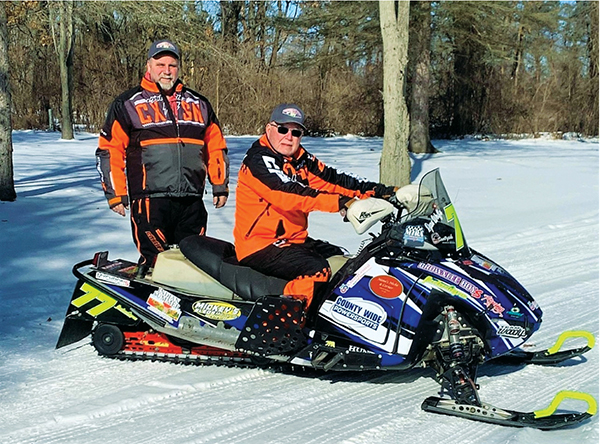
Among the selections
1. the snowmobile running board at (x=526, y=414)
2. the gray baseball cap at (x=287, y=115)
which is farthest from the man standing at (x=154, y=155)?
the snowmobile running board at (x=526, y=414)

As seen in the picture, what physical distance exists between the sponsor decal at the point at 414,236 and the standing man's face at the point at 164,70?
203 cm

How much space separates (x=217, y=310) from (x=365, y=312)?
2.96 feet

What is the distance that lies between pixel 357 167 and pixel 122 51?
12.1 metres

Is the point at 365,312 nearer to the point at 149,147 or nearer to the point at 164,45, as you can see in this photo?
the point at 149,147

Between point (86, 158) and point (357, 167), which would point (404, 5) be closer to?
point (357, 167)

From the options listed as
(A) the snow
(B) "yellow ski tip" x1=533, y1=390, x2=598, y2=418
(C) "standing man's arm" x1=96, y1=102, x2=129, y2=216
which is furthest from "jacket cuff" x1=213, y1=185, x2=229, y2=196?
(B) "yellow ski tip" x1=533, y1=390, x2=598, y2=418

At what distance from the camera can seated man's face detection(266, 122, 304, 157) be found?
12.9ft

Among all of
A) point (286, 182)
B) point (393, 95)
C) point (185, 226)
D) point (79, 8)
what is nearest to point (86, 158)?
point (79, 8)

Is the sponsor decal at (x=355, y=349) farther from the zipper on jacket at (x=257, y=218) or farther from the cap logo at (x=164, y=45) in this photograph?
the cap logo at (x=164, y=45)

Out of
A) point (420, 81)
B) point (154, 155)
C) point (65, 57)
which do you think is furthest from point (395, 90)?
point (65, 57)

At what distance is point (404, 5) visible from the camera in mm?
10523

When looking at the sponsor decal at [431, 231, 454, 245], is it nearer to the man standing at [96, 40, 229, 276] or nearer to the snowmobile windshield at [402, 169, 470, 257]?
the snowmobile windshield at [402, 169, 470, 257]

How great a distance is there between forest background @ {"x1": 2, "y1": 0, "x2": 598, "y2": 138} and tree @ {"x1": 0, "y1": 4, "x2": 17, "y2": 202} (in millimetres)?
6406

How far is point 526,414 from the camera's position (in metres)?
3.32
